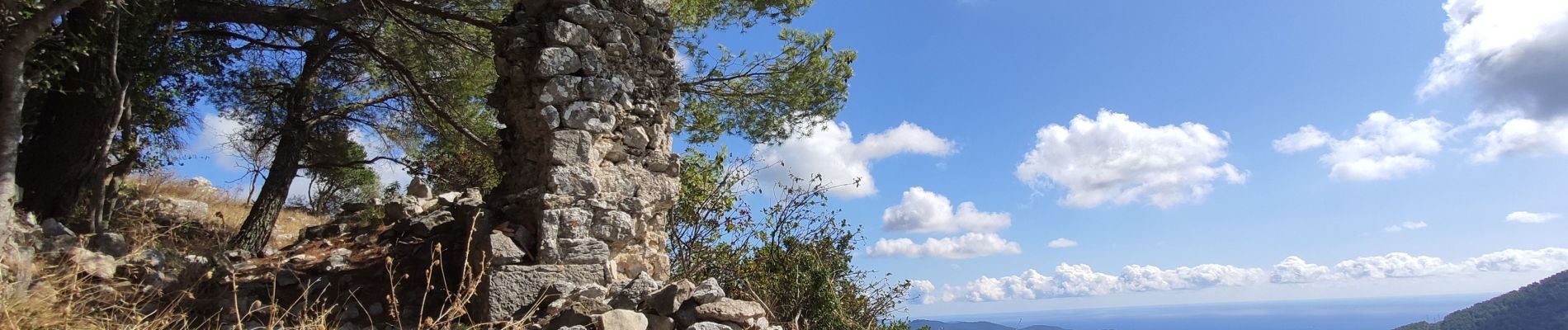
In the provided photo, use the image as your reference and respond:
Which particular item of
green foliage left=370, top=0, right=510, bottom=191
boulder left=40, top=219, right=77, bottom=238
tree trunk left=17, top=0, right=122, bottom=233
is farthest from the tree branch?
boulder left=40, top=219, right=77, bottom=238

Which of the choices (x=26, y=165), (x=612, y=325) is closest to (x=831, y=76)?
(x=612, y=325)

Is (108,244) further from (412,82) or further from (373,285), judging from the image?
(412,82)

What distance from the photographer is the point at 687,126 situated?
853 cm

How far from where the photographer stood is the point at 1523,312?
3344cm

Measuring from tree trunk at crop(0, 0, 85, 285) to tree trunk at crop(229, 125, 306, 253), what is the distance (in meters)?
3.29

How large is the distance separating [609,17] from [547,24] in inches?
16.1

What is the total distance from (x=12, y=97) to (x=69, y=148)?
1.70 meters

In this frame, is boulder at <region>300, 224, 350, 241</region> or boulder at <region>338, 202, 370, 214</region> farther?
boulder at <region>338, 202, 370, 214</region>

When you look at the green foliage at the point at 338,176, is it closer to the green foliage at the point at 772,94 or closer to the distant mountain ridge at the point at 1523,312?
the green foliage at the point at 772,94

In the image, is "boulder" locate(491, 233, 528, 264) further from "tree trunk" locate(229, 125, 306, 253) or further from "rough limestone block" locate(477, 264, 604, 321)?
"tree trunk" locate(229, 125, 306, 253)

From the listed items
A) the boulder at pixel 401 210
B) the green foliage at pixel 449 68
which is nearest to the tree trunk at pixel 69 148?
the boulder at pixel 401 210

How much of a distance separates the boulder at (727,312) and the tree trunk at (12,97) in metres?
3.82

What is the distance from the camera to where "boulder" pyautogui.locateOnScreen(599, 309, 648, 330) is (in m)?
3.95

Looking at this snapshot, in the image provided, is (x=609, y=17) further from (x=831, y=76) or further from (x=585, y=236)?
(x=831, y=76)
